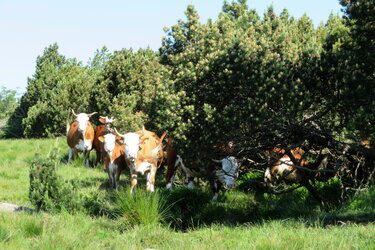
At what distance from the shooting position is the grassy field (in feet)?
24.6

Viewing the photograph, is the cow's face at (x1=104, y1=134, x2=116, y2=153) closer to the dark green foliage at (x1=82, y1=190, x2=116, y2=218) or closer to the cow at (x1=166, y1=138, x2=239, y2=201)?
the cow at (x1=166, y1=138, x2=239, y2=201)

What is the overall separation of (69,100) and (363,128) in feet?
87.0

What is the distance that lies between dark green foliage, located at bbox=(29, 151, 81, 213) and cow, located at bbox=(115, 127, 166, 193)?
291cm

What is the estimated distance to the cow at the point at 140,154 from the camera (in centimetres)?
1354

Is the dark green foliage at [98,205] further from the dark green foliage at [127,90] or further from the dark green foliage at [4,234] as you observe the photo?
the dark green foliage at [127,90]

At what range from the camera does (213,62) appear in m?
10.4

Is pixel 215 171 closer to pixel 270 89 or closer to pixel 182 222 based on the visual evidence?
pixel 182 222

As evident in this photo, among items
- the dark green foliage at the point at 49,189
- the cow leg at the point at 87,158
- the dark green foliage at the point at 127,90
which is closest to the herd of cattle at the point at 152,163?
the dark green foliage at the point at 127,90

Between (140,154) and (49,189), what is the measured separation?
3.76m

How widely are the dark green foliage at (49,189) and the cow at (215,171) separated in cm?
320

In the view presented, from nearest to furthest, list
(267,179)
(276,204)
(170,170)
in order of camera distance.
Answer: (276,204)
(267,179)
(170,170)

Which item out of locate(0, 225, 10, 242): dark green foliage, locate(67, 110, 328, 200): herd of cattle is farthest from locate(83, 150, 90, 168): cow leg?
locate(0, 225, 10, 242): dark green foliage

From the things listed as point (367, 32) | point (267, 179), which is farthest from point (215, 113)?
point (267, 179)

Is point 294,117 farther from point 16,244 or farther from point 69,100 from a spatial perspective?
point 69,100
